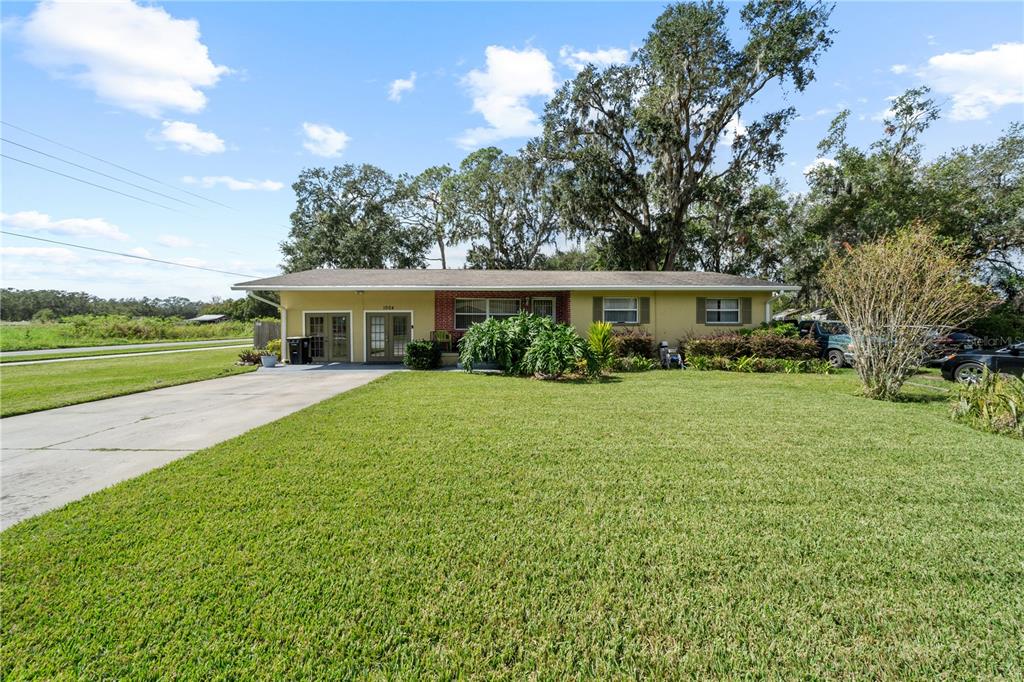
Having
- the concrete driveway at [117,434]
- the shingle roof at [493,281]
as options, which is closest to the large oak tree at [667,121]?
the shingle roof at [493,281]

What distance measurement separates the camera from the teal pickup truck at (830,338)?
14.8m

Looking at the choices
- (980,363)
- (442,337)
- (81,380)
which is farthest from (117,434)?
(980,363)

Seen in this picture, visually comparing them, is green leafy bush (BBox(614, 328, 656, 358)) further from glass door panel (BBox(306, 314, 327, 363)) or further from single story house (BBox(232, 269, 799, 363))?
glass door panel (BBox(306, 314, 327, 363))

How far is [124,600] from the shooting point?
2.49m

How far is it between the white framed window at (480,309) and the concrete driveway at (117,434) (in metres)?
6.20

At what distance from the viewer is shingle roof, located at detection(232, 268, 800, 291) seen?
1487cm

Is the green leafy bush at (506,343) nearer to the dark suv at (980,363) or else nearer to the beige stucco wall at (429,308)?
the beige stucco wall at (429,308)

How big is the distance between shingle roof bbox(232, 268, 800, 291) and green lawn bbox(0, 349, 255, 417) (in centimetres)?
356

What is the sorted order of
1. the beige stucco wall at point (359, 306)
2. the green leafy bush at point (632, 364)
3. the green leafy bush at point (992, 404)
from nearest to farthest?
the green leafy bush at point (992, 404) < the green leafy bush at point (632, 364) < the beige stucco wall at point (359, 306)

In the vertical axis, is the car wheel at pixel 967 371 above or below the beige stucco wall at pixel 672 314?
below

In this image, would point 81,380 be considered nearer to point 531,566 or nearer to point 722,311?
point 531,566

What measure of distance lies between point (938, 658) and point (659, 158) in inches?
990

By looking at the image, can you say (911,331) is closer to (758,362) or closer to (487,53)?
(758,362)

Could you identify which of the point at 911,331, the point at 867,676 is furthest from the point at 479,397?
the point at 911,331
